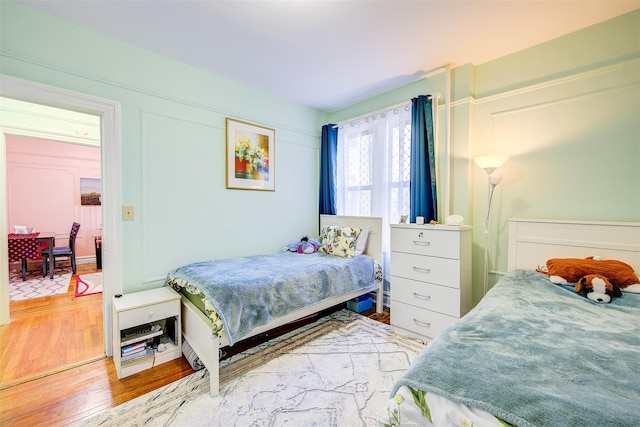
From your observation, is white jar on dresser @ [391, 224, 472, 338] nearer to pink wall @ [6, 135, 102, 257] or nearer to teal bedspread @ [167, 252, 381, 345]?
teal bedspread @ [167, 252, 381, 345]

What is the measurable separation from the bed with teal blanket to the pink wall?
668 centimetres

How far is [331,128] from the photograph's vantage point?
3.69 metres

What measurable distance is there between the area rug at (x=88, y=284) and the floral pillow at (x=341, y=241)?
331 cm

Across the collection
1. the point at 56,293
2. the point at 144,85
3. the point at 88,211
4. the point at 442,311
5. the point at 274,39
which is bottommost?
the point at 56,293

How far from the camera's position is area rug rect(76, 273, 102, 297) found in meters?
3.71

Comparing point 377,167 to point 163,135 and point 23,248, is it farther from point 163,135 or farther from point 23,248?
point 23,248

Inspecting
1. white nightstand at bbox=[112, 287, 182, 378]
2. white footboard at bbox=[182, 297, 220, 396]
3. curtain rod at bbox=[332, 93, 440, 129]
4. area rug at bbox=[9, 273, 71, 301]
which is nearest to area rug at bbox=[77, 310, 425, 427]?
white footboard at bbox=[182, 297, 220, 396]

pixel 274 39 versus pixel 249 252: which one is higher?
pixel 274 39

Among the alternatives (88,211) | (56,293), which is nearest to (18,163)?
(88,211)

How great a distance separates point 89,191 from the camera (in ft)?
18.4

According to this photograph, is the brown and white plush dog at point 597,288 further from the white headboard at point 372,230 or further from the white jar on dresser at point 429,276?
the white headboard at point 372,230

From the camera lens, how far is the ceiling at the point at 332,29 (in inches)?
73.1

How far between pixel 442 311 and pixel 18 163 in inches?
286

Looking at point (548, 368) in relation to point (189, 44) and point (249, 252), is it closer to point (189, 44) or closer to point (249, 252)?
point (249, 252)
